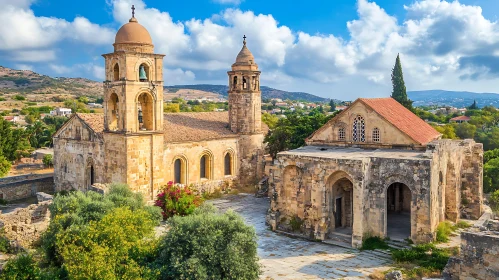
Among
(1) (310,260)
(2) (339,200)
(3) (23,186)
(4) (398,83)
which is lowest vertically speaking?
(1) (310,260)

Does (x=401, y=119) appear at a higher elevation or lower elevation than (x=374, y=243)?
higher

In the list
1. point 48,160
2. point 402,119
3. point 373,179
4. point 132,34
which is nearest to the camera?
point 373,179

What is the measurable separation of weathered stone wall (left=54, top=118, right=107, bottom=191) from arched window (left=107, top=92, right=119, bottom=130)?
51.6 inches

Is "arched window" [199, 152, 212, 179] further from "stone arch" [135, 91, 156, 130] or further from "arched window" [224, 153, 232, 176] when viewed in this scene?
"stone arch" [135, 91, 156, 130]

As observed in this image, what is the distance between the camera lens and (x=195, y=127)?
34.4 m

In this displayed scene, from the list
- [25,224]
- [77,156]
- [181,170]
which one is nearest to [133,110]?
[181,170]

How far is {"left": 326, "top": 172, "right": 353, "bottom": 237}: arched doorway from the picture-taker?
2291 cm

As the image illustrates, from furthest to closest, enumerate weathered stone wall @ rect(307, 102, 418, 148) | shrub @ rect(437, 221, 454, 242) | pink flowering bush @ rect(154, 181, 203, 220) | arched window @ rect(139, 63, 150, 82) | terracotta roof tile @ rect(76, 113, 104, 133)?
terracotta roof tile @ rect(76, 113, 104, 133) < arched window @ rect(139, 63, 150, 82) < pink flowering bush @ rect(154, 181, 203, 220) < weathered stone wall @ rect(307, 102, 418, 148) < shrub @ rect(437, 221, 454, 242)

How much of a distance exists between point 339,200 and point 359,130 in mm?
4493

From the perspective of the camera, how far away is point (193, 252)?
49.0 ft

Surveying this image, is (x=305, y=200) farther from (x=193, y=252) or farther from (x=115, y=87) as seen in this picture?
(x=115, y=87)

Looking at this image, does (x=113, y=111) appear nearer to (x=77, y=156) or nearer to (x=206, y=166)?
(x=77, y=156)

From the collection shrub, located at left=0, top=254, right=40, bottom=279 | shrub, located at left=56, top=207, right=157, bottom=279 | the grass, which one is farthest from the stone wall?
shrub, located at left=0, top=254, right=40, bottom=279

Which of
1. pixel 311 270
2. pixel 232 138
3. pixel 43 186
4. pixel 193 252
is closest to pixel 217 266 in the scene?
pixel 193 252
